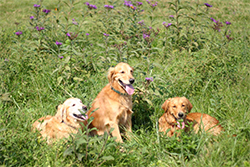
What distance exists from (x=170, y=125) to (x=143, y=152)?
987 mm

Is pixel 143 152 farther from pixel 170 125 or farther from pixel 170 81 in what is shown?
pixel 170 81

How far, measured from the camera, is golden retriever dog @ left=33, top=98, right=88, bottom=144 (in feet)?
10.9

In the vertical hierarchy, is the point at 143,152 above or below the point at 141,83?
below

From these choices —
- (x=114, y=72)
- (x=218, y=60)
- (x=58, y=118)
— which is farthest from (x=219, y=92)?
(x=58, y=118)

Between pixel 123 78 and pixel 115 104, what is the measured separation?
1.37ft

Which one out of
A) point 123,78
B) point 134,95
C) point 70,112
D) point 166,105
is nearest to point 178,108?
point 166,105

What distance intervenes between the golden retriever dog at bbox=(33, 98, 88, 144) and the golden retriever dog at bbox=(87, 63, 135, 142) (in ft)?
0.81

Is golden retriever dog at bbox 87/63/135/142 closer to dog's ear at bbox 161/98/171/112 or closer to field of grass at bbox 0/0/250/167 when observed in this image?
field of grass at bbox 0/0/250/167

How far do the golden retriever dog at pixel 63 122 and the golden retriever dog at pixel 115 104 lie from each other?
25cm

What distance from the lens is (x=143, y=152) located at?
295 cm

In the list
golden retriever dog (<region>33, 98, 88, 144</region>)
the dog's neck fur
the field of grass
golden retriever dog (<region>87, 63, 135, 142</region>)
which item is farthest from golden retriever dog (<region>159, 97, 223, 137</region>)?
golden retriever dog (<region>33, 98, 88, 144</region>)

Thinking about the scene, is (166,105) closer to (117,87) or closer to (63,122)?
(117,87)

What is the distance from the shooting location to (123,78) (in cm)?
351

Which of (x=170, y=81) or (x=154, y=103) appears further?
(x=170, y=81)
